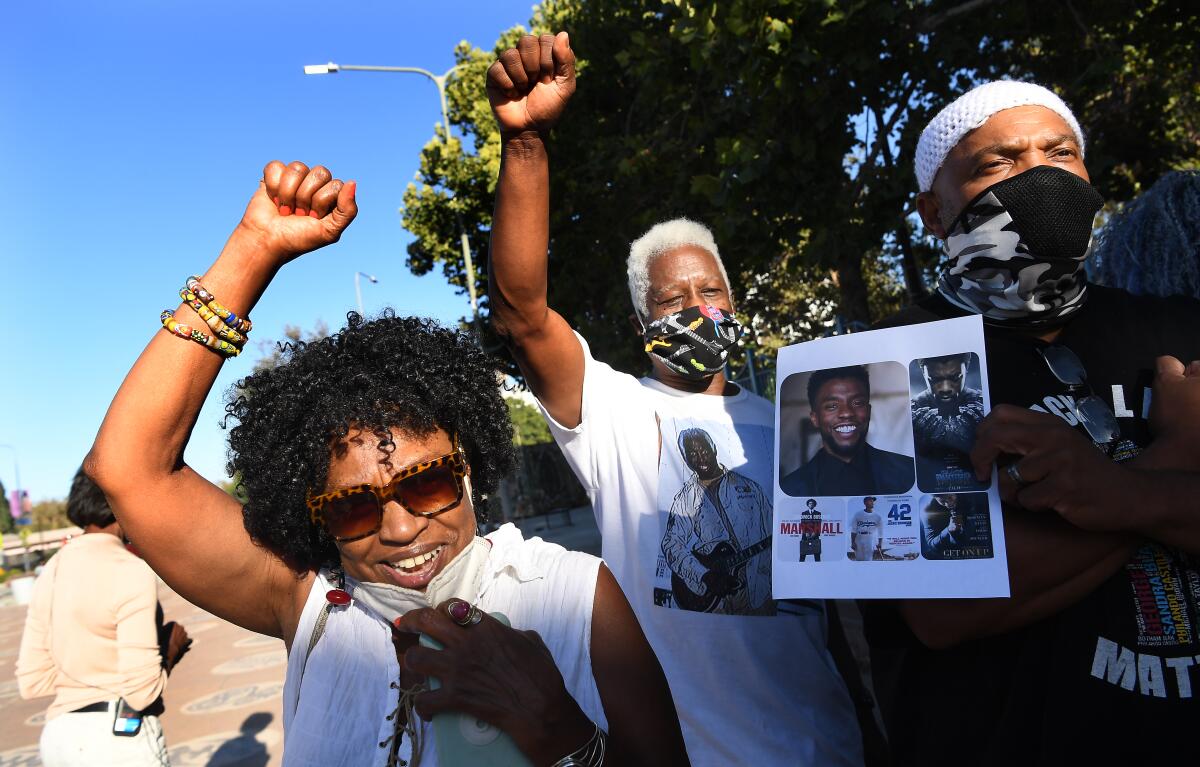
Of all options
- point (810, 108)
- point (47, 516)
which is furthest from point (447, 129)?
point (47, 516)

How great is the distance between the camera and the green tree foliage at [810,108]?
19.6 feet

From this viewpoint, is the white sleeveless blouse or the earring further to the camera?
the earring

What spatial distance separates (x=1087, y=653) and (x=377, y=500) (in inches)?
52.5

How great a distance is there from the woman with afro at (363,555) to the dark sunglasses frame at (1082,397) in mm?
957

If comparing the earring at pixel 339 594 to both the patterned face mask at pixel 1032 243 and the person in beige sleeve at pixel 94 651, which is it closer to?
the patterned face mask at pixel 1032 243

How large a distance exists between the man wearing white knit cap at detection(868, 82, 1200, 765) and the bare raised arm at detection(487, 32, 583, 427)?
848 mm

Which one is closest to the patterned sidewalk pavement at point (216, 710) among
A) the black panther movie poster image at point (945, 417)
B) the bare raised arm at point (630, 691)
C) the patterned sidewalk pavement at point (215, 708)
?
the patterned sidewalk pavement at point (215, 708)

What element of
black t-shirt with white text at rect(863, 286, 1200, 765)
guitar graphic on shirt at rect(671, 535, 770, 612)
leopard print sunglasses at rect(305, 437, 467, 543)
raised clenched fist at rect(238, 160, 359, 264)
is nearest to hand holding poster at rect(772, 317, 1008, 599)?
black t-shirt with white text at rect(863, 286, 1200, 765)

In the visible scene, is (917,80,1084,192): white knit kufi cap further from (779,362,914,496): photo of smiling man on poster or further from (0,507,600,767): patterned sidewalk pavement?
(0,507,600,767): patterned sidewalk pavement

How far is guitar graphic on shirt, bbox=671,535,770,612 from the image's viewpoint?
2.08 metres

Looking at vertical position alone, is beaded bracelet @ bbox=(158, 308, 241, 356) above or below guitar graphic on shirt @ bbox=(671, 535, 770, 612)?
above

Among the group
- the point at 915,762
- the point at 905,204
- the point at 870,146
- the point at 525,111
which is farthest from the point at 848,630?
the point at 525,111

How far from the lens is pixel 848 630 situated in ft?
20.1

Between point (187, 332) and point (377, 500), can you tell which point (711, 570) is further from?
point (187, 332)
